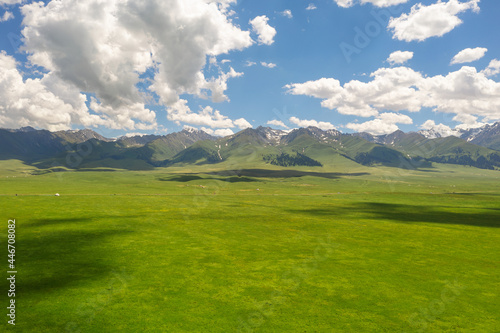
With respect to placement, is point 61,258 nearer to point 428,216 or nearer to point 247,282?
point 247,282

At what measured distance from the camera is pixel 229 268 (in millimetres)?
31781

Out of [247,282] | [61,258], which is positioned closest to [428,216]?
[247,282]

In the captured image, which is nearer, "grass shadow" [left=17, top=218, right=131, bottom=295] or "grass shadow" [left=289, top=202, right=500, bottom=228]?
"grass shadow" [left=17, top=218, right=131, bottom=295]

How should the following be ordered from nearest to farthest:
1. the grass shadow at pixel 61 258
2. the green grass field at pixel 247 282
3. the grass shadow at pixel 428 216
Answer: the green grass field at pixel 247 282 → the grass shadow at pixel 61 258 → the grass shadow at pixel 428 216

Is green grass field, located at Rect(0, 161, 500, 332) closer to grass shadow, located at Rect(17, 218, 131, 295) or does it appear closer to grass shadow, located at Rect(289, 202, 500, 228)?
grass shadow, located at Rect(17, 218, 131, 295)

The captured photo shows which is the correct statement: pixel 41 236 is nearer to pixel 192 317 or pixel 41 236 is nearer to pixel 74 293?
pixel 74 293

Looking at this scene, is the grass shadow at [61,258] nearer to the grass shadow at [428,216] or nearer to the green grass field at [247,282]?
the green grass field at [247,282]

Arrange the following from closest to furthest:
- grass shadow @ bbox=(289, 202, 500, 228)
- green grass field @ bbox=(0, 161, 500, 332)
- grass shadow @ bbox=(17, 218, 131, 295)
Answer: green grass field @ bbox=(0, 161, 500, 332) → grass shadow @ bbox=(17, 218, 131, 295) → grass shadow @ bbox=(289, 202, 500, 228)

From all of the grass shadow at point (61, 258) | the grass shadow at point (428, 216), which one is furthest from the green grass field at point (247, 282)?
the grass shadow at point (428, 216)

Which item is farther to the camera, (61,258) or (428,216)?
(428,216)

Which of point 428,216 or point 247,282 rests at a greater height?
point 247,282

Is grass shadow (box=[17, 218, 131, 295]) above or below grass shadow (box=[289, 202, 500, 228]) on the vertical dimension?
above

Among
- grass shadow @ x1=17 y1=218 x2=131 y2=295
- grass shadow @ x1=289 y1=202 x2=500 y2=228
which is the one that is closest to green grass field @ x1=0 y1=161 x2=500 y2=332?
grass shadow @ x1=17 y1=218 x2=131 y2=295

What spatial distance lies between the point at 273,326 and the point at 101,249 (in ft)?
99.2
